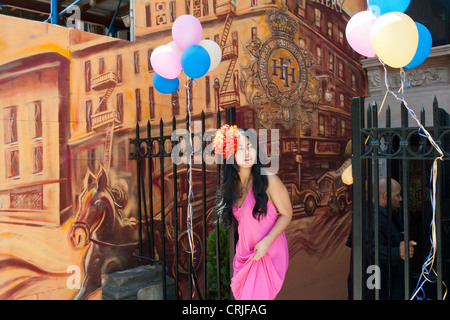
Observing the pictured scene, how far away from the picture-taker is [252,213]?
2.90 metres

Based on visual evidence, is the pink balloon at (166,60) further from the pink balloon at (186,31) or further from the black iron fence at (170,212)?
the black iron fence at (170,212)

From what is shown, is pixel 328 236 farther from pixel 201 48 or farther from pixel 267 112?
pixel 201 48

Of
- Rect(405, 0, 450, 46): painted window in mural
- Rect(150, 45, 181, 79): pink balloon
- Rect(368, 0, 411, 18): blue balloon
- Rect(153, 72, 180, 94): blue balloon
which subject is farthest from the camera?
Rect(405, 0, 450, 46): painted window in mural

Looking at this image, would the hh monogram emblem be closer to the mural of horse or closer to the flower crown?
the mural of horse

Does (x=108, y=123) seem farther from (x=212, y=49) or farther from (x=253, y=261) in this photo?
(x=253, y=261)

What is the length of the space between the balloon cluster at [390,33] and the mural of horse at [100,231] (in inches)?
106

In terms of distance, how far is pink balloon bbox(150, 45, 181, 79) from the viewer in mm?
3246

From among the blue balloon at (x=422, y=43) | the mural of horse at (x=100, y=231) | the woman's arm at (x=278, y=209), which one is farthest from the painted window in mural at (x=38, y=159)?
the blue balloon at (x=422, y=43)

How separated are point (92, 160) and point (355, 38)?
2631mm

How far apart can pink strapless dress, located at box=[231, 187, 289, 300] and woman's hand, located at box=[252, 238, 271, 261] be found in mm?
62

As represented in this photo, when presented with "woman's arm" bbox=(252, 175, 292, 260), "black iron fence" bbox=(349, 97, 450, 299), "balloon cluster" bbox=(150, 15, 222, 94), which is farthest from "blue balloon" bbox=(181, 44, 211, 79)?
"black iron fence" bbox=(349, 97, 450, 299)

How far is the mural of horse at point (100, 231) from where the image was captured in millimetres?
3830

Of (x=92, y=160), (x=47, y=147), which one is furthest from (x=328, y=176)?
(x=47, y=147)

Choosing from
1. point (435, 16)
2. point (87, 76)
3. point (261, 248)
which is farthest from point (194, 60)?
point (435, 16)
